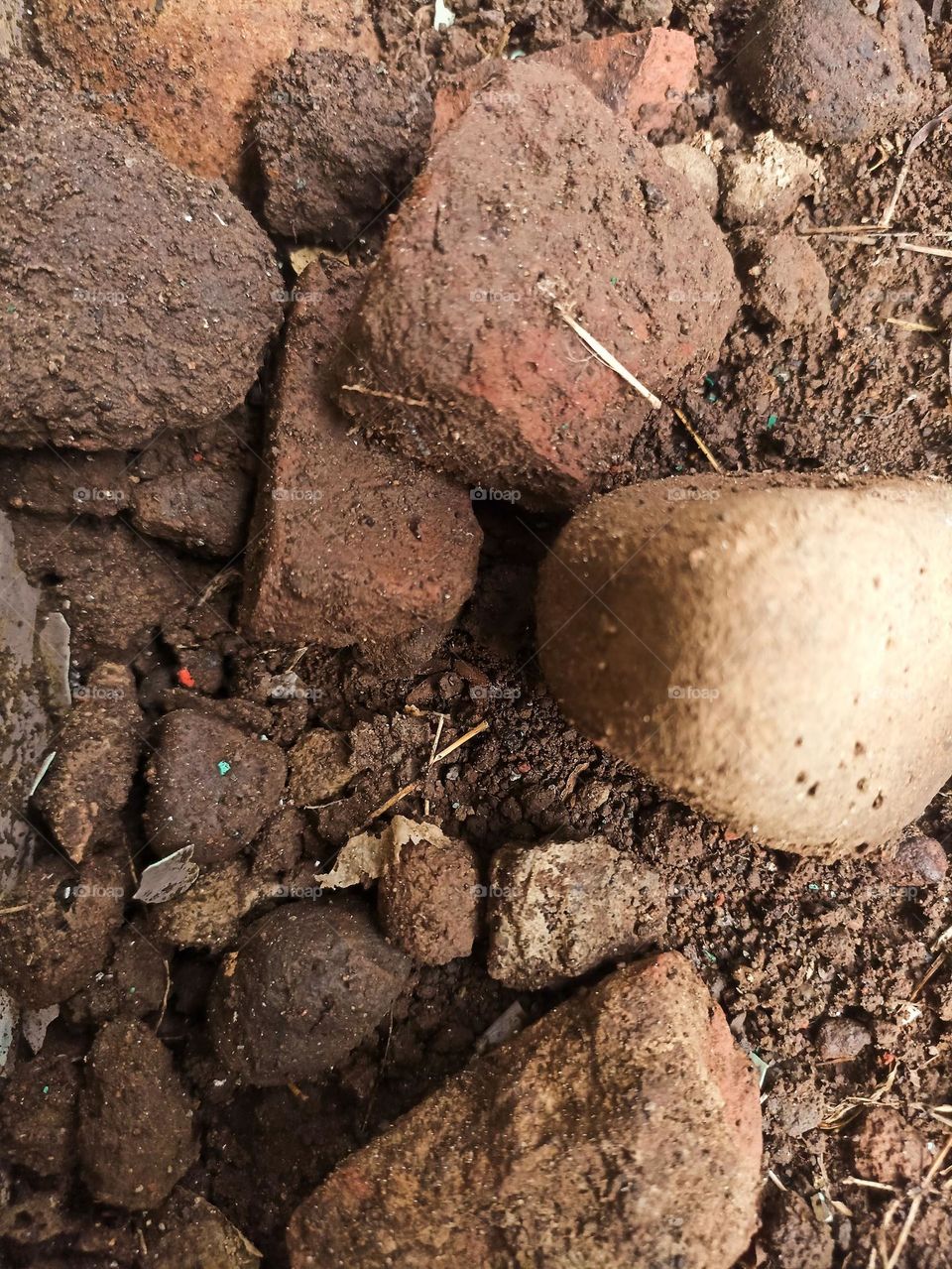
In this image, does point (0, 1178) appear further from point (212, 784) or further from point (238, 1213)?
point (212, 784)

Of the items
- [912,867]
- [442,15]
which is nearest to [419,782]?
[912,867]

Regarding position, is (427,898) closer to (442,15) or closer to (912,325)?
(912,325)

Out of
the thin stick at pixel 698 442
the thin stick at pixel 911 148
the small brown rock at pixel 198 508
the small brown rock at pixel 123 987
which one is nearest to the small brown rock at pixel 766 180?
the thin stick at pixel 911 148

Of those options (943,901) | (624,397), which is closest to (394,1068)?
(943,901)

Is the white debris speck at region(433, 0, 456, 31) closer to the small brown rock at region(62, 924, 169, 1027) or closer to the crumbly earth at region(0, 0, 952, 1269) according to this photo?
the crumbly earth at region(0, 0, 952, 1269)

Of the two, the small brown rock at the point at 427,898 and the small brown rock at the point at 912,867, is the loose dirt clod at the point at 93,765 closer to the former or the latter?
the small brown rock at the point at 427,898

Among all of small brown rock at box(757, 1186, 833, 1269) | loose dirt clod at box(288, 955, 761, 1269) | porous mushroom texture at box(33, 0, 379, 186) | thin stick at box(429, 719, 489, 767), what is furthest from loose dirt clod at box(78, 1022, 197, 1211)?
porous mushroom texture at box(33, 0, 379, 186)
